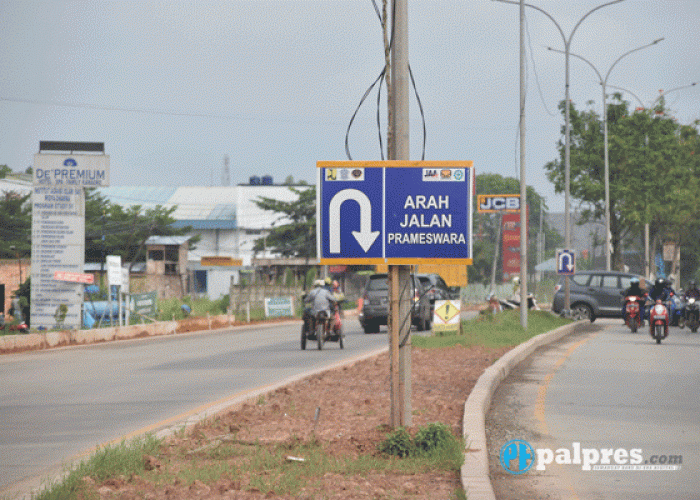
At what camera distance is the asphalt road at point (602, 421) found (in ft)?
22.8

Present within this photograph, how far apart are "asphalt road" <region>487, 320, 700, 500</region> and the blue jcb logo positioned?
0.07m

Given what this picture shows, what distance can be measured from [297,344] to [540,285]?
46.2 metres

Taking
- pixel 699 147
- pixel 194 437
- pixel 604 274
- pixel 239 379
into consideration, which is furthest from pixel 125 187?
pixel 194 437

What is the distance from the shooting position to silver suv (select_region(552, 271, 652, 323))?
Result: 33.5m

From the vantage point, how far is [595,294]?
1337 inches

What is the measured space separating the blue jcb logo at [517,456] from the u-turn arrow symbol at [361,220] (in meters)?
2.00

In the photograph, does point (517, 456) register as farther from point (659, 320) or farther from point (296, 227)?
point (296, 227)

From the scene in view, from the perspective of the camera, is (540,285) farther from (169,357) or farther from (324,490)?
(324,490)

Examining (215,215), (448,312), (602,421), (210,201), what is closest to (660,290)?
(448,312)

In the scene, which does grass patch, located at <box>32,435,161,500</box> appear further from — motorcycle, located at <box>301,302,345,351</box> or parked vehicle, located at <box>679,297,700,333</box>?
parked vehicle, located at <box>679,297,700,333</box>

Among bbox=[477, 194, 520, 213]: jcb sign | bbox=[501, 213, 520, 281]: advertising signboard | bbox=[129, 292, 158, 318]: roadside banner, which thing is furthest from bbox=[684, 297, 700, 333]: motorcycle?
bbox=[501, 213, 520, 281]: advertising signboard

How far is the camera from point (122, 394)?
43.4 feet

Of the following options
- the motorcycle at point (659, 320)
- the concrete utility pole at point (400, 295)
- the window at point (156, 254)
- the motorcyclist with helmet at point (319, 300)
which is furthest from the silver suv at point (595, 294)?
the window at point (156, 254)

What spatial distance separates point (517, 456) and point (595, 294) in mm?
26932
